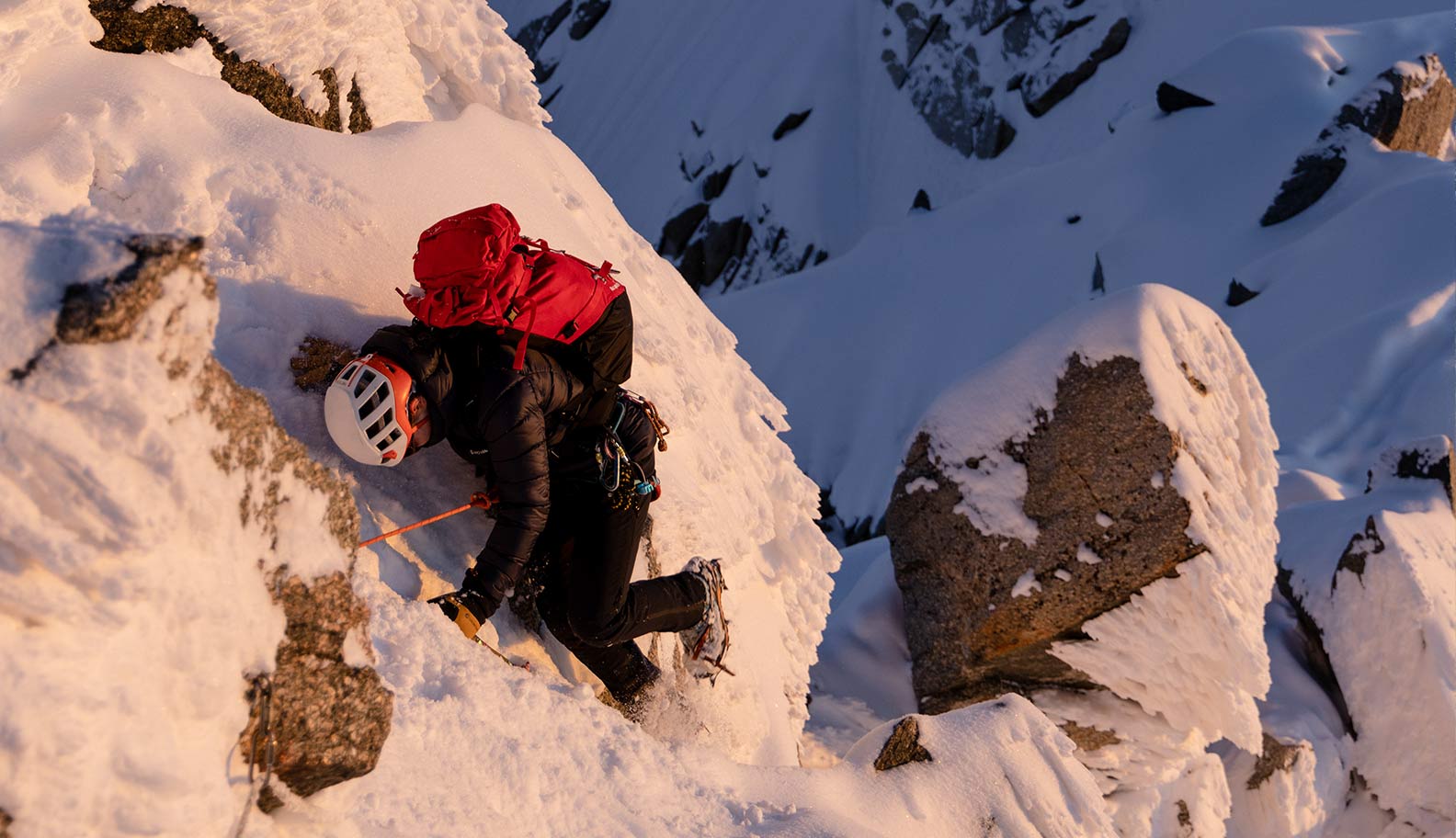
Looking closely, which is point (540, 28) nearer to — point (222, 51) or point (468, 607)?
point (222, 51)

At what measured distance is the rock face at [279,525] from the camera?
4.31 ft

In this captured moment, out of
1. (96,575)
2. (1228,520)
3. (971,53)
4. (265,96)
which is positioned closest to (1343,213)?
→ (1228,520)

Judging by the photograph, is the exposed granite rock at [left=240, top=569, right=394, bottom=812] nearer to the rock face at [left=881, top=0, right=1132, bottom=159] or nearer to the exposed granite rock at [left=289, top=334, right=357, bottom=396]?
the exposed granite rock at [left=289, top=334, right=357, bottom=396]

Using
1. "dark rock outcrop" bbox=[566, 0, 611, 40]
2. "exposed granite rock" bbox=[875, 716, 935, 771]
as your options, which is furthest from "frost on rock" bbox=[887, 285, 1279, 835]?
"dark rock outcrop" bbox=[566, 0, 611, 40]

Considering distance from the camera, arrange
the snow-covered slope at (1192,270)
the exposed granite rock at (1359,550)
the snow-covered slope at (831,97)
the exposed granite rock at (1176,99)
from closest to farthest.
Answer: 1. the exposed granite rock at (1359,550)
2. the snow-covered slope at (1192,270)
3. the exposed granite rock at (1176,99)
4. the snow-covered slope at (831,97)

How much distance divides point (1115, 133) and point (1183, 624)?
1572 cm

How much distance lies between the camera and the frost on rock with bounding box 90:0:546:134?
9.57ft

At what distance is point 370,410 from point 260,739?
1002mm

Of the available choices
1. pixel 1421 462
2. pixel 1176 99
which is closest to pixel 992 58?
pixel 1176 99

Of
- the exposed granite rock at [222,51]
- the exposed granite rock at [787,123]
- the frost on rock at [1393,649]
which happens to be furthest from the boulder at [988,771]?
the exposed granite rock at [787,123]

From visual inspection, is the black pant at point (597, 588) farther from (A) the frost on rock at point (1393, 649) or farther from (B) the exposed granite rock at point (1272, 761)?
(A) the frost on rock at point (1393, 649)

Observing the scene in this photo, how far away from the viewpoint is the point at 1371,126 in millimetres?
15164

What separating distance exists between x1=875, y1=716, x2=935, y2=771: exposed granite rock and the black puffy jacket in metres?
1.30

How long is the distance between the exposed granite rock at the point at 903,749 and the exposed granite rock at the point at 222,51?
2.52m
